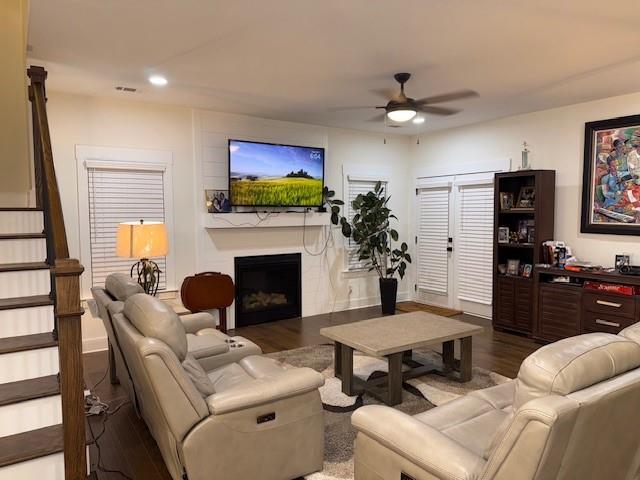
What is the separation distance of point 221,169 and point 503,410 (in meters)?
4.10

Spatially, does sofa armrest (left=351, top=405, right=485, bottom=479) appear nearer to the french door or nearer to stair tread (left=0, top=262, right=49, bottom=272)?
stair tread (left=0, top=262, right=49, bottom=272)

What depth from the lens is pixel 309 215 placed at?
19.8ft

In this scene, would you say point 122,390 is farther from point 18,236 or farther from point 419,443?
point 419,443

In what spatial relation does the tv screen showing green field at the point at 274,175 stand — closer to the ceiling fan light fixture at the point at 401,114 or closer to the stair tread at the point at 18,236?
the ceiling fan light fixture at the point at 401,114

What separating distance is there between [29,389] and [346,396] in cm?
217

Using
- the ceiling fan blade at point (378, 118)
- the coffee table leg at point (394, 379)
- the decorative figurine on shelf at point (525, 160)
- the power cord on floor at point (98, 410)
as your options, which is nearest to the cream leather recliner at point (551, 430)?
the coffee table leg at point (394, 379)

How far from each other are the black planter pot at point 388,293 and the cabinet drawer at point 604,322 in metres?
2.38

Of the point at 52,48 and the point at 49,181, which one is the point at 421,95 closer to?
the point at 52,48

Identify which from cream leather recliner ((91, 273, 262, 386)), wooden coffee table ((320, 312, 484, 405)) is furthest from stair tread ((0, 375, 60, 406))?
wooden coffee table ((320, 312, 484, 405))

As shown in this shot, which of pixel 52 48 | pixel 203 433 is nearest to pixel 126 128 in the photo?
pixel 52 48

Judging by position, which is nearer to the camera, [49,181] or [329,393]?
A: [49,181]

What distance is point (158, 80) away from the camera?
13.2ft

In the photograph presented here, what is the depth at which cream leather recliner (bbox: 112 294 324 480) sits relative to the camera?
6.63 ft

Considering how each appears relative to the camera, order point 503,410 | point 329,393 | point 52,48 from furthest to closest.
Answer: point 329,393, point 52,48, point 503,410
